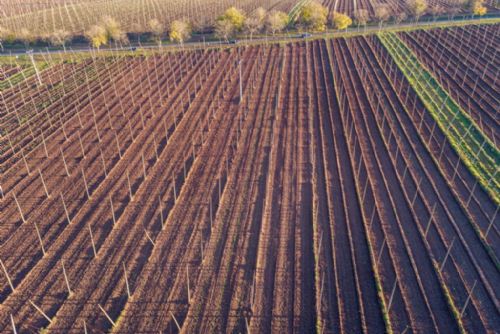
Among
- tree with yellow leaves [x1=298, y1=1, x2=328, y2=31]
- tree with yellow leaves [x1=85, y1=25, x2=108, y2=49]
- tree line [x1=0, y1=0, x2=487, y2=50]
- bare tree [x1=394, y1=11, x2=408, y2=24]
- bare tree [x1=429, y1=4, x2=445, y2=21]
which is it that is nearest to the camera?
tree with yellow leaves [x1=85, y1=25, x2=108, y2=49]

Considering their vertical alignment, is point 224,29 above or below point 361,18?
below

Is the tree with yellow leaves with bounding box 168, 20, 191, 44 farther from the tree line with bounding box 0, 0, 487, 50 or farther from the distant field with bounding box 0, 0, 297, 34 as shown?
the distant field with bounding box 0, 0, 297, 34

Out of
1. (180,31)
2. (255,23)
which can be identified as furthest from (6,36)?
(255,23)

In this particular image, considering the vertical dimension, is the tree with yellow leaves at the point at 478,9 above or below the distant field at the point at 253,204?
above

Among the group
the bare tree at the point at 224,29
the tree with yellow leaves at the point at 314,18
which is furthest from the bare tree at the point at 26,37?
the tree with yellow leaves at the point at 314,18

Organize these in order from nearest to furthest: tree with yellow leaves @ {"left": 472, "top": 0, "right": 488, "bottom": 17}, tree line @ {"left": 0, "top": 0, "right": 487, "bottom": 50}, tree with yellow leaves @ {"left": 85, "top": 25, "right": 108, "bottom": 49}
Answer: tree with yellow leaves @ {"left": 85, "top": 25, "right": 108, "bottom": 49} → tree line @ {"left": 0, "top": 0, "right": 487, "bottom": 50} → tree with yellow leaves @ {"left": 472, "top": 0, "right": 488, "bottom": 17}

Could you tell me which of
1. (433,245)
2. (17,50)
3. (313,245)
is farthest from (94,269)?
(17,50)

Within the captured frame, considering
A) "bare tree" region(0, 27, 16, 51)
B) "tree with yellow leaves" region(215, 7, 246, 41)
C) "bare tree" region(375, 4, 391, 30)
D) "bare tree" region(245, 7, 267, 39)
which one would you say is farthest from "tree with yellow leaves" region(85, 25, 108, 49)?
"bare tree" region(375, 4, 391, 30)

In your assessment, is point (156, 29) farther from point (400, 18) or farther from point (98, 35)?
point (400, 18)

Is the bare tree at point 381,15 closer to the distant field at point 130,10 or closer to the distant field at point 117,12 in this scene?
the distant field at point 130,10
